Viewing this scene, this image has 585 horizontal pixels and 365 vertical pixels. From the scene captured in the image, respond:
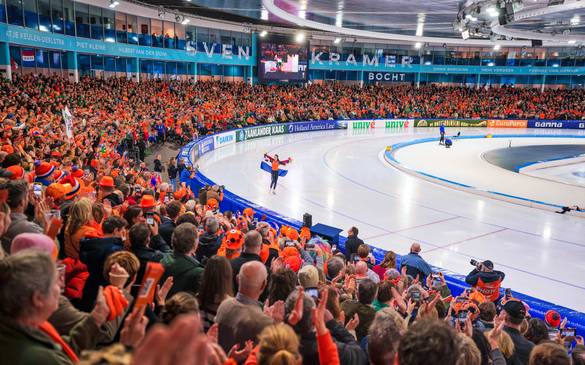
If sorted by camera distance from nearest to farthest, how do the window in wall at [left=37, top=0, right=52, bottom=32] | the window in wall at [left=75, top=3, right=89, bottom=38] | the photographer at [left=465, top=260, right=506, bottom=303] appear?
the photographer at [left=465, top=260, right=506, bottom=303] → the window in wall at [left=37, top=0, right=52, bottom=32] → the window in wall at [left=75, top=3, right=89, bottom=38]

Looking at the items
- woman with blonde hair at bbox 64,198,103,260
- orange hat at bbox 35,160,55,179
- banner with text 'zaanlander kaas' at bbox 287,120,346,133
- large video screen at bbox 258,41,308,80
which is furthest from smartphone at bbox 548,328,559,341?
large video screen at bbox 258,41,308,80

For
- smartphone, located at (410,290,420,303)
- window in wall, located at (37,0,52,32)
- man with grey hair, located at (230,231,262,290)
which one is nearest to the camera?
man with grey hair, located at (230,231,262,290)

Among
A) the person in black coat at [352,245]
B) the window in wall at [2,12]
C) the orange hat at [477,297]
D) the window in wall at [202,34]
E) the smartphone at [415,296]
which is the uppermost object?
the window in wall at [202,34]

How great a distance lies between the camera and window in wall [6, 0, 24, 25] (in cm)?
2331

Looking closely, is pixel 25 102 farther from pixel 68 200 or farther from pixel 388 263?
pixel 388 263

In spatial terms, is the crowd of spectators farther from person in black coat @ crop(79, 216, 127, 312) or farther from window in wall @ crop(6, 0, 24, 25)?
window in wall @ crop(6, 0, 24, 25)

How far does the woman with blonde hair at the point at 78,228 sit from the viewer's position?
4.52 m

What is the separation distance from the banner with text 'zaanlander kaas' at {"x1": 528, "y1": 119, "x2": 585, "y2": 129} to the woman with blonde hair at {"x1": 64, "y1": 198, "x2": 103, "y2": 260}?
161 ft

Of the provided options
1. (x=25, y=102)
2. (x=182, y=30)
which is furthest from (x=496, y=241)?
(x=182, y=30)

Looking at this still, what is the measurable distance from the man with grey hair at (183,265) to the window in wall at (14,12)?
24187 millimetres

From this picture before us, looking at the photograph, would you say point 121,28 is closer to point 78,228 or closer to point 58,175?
point 58,175

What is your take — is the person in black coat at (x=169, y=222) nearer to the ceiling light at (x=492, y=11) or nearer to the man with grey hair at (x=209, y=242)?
the man with grey hair at (x=209, y=242)

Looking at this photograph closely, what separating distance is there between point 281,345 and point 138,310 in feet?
2.27

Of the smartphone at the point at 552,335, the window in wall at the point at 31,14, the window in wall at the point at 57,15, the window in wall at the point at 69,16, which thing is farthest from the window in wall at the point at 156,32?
the smartphone at the point at 552,335
